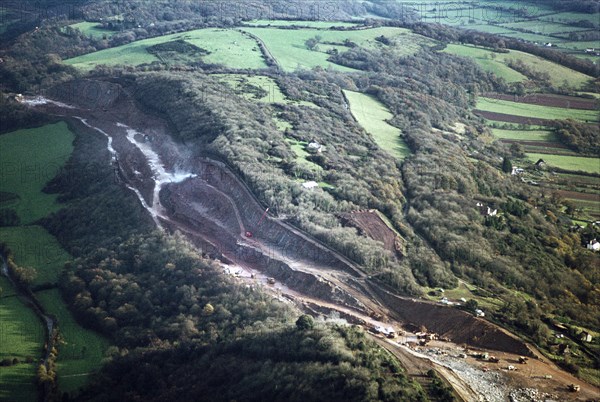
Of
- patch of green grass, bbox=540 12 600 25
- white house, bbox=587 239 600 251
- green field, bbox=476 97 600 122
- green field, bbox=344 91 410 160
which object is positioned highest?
patch of green grass, bbox=540 12 600 25

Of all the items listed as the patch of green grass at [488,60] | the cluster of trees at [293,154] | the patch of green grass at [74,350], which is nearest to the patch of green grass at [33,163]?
the cluster of trees at [293,154]

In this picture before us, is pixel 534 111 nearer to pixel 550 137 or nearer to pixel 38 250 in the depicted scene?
pixel 550 137

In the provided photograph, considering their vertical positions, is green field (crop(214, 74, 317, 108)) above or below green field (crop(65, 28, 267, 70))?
below

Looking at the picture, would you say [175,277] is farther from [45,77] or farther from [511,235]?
[45,77]

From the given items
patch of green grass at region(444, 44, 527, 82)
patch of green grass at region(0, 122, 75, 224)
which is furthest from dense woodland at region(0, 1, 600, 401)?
patch of green grass at region(444, 44, 527, 82)

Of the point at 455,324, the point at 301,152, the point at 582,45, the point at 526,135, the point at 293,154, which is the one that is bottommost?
the point at 526,135

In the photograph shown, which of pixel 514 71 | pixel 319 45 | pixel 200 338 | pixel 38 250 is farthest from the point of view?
pixel 319 45

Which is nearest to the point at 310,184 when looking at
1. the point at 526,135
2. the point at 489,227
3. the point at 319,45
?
the point at 489,227

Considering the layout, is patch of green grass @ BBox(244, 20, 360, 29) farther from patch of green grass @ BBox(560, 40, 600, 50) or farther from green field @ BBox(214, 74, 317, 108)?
patch of green grass @ BBox(560, 40, 600, 50)
